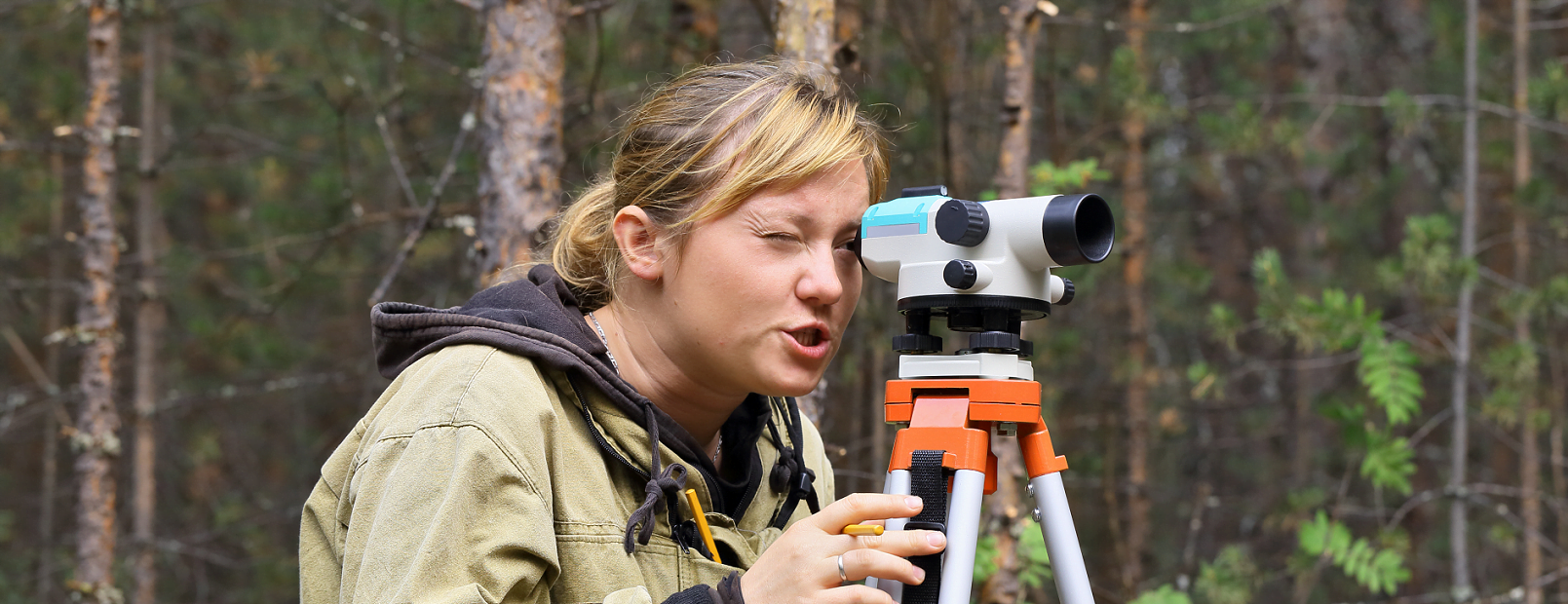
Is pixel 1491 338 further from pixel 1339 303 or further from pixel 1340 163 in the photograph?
pixel 1339 303

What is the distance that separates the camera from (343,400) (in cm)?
1042

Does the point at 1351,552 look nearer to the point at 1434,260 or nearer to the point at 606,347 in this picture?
the point at 1434,260

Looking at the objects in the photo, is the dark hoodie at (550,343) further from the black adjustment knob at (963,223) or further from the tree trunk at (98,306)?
the tree trunk at (98,306)

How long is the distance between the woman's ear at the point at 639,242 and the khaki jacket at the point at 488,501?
212 mm

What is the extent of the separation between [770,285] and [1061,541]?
56cm

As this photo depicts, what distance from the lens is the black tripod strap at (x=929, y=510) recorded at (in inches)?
57.8

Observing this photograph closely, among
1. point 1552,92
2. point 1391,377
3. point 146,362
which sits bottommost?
point 1391,377

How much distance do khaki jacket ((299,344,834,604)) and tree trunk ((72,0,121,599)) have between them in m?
4.62

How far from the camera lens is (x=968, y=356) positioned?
5.04 feet

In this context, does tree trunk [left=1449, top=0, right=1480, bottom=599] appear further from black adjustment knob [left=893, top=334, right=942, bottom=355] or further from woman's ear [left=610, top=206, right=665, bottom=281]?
woman's ear [left=610, top=206, right=665, bottom=281]

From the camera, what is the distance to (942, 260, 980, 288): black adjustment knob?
1499 millimetres

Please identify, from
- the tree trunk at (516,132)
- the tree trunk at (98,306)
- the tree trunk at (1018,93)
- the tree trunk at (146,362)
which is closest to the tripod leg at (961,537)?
the tree trunk at (516,132)

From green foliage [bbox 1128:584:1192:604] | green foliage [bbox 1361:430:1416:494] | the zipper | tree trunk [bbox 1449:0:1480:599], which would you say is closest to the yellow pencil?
the zipper

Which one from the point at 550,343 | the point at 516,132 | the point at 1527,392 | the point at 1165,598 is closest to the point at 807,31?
the point at 516,132
